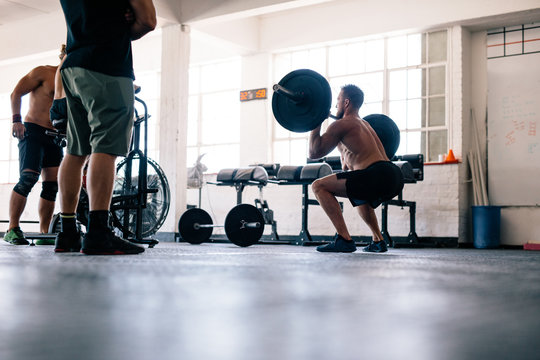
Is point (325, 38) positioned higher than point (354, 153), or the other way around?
point (325, 38)

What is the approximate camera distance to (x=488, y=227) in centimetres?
698

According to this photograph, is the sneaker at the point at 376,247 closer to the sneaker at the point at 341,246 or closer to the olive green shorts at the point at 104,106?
the sneaker at the point at 341,246

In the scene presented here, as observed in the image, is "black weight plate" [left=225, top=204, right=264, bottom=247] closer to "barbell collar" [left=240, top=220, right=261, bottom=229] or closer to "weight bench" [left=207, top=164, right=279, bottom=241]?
"barbell collar" [left=240, top=220, right=261, bottom=229]

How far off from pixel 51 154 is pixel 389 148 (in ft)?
8.88

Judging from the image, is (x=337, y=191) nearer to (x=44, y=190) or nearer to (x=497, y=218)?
(x=44, y=190)

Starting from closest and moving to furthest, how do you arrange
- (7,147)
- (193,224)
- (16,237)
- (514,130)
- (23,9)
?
→ (16,237) → (193,224) → (514,130) → (23,9) → (7,147)

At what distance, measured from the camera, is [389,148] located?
4.71 m

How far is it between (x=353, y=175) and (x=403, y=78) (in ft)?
14.5

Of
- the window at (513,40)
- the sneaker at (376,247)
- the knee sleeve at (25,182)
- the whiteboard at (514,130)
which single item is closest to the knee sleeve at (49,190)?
the knee sleeve at (25,182)

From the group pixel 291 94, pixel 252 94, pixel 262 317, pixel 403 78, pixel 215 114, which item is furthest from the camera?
pixel 215 114

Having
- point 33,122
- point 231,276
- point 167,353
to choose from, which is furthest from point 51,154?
point 167,353

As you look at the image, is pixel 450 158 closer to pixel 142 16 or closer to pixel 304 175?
pixel 304 175

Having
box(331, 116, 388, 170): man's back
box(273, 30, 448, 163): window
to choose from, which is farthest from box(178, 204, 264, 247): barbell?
box(273, 30, 448, 163): window

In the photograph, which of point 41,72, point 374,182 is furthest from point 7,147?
point 374,182
